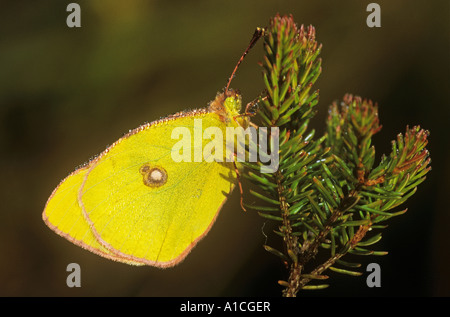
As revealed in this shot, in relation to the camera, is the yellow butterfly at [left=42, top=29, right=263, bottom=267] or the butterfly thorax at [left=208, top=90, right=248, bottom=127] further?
A: the yellow butterfly at [left=42, top=29, right=263, bottom=267]

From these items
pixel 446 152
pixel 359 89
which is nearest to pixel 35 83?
pixel 359 89

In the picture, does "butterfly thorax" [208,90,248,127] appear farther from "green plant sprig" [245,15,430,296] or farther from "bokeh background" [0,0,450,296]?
"bokeh background" [0,0,450,296]

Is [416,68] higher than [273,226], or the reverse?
[416,68]

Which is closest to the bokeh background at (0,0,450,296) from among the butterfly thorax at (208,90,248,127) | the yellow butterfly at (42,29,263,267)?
the yellow butterfly at (42,29,263,267)

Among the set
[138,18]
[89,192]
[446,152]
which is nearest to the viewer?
[89,192]

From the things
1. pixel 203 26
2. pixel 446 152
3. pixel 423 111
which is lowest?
pixel 446 152

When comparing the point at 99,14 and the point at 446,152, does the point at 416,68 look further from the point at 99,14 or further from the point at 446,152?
the point at 99,14

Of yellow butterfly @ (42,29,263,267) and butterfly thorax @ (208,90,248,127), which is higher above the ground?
butterfly thorax @ (208,90,248,127)

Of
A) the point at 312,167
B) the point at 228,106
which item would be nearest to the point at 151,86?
the point at 228,106
